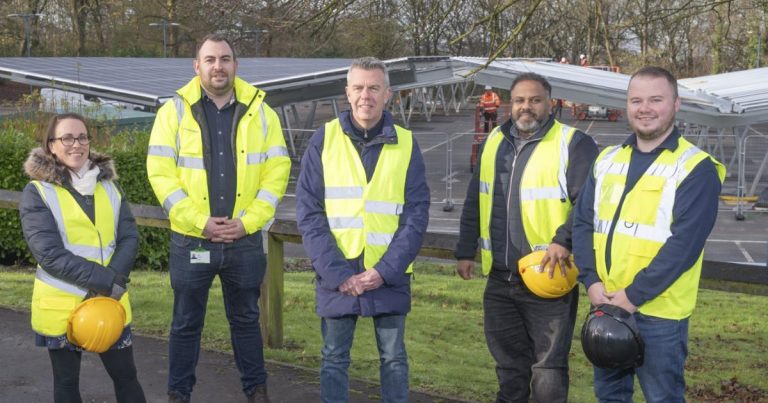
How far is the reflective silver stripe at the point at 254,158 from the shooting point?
547 centimetres

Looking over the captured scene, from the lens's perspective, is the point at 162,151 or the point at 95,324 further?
the point at 162,151

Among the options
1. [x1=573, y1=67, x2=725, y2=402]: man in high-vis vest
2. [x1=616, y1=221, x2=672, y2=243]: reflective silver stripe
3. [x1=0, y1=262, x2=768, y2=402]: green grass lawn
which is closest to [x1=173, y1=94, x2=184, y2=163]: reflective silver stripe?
[x1=0, y1=262, x2=768, y2=402]: green grass lawn

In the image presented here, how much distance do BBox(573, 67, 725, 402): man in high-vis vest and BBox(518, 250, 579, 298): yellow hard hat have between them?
31 cm

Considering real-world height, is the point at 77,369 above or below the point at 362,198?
below

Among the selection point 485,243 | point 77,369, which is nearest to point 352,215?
point 485,243

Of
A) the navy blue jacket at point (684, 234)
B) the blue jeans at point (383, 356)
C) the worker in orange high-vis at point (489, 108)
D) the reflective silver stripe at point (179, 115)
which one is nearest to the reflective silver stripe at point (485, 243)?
the blue jeans at point (383, 356)

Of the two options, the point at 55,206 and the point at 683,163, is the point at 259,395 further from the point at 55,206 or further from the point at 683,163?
the point at 683,163

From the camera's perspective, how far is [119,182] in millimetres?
12648

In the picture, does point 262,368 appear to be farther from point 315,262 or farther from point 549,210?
point 549,210

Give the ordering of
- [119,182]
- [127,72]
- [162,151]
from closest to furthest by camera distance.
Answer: [162,151]
[119,182]
[127,72]

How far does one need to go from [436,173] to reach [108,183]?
24.4 metres

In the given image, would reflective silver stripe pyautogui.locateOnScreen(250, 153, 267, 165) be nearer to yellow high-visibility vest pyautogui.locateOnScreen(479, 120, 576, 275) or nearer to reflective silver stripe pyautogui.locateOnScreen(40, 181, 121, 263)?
reflective silver stripe pyautogui.locateOnScreen(40, 181, 121, 263)

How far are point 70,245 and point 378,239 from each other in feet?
5.08

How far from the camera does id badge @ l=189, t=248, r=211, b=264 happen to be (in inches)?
215
